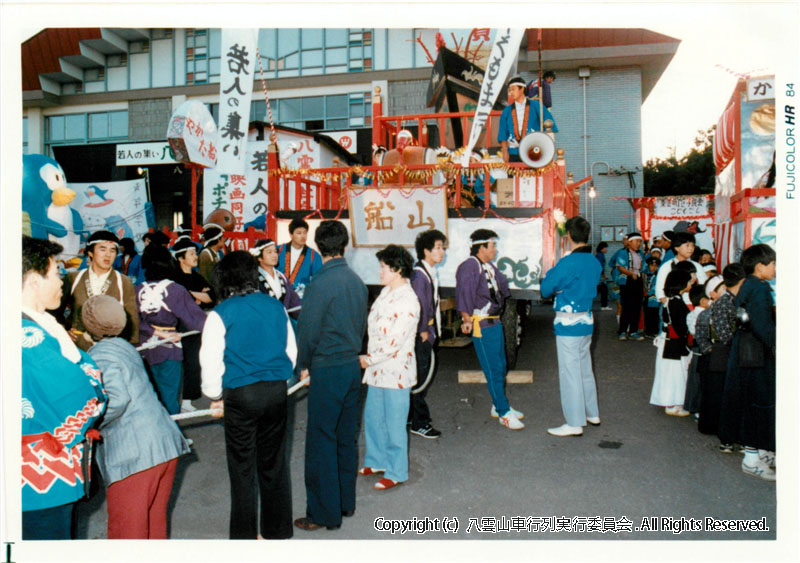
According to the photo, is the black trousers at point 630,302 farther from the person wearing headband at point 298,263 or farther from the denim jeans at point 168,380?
the denim jeans at point 168,380

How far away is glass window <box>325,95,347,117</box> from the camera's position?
58.4 ft

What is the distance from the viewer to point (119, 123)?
19125mm

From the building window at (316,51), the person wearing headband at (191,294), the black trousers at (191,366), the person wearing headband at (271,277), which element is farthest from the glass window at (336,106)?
the black trousers at (191,366)

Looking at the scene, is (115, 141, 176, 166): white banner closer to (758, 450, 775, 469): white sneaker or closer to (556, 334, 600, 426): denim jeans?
(556, 334, 600, 426): denim jeans

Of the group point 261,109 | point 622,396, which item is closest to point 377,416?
point 622,396

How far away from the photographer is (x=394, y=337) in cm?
387

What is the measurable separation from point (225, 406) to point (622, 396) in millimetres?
4792

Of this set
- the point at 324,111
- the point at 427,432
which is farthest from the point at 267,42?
the point at 427,432

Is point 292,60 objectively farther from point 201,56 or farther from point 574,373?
point 574,373

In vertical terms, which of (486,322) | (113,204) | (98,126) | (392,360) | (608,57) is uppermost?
(608,57)

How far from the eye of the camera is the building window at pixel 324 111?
17.7 meters

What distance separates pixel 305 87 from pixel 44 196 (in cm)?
1308
